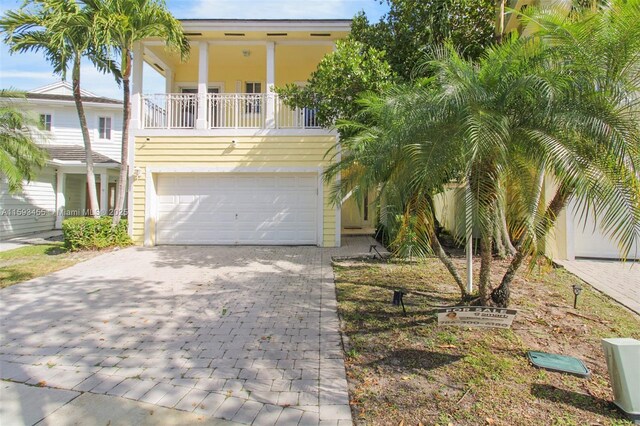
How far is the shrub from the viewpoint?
985cm

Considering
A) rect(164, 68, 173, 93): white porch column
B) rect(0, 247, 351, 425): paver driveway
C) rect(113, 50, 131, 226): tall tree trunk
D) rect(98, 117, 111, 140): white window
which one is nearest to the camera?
rect(0, 247, 351, 425): paver driveway

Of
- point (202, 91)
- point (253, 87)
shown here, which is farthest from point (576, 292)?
point (253, 87)

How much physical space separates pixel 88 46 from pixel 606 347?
494 inches

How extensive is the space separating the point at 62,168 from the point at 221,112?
847cm

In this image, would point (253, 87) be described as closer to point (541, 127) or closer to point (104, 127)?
point (104, 127)

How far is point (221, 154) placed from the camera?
1120cm

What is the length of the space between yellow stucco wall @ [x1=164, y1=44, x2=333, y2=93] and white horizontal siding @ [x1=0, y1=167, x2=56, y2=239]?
6803mm

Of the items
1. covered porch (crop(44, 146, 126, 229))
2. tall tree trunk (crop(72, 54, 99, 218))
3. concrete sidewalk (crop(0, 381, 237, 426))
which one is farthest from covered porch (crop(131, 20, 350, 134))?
concrete sidewalk (crop(0, 381, 237, 426))

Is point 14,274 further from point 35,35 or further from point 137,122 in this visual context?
point 35,35

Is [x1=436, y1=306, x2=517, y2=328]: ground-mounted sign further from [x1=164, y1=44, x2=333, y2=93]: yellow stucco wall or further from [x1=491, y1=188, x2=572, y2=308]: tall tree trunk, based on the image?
[x1=164, y1=44, x2=333, y2=93]: yellow stucco wall

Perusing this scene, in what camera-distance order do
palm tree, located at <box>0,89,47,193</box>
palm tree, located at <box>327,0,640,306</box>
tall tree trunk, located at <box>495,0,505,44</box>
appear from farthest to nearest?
palm tree, located at <box>0,89,47,193</box> → tall tree trunk, located at <box>495,0,505,44</box> → palm tree, located at <box>327,0,640,306</box>

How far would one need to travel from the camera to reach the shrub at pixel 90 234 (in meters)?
9.85

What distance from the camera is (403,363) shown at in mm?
3611

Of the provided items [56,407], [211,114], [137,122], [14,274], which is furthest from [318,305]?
[137,122]
